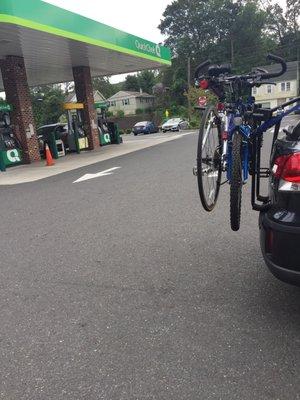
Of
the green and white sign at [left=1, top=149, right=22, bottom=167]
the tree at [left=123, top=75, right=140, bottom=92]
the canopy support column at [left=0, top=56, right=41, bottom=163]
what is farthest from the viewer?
the tree at [left=123, top=75, right=140, bottom=92]

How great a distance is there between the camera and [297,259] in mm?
2463

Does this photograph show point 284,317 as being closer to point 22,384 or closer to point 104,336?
point 104,336

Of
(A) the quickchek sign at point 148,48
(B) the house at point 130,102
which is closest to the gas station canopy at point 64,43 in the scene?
(A) the quickchek sign at point 148,48

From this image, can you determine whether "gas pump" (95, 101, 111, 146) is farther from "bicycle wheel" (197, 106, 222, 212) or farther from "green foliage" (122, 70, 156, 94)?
"green foliage" (122, 70, 156, 94)

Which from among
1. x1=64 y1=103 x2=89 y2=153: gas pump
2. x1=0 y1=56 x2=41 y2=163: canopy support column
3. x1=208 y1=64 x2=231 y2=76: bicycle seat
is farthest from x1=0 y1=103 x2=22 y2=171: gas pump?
x1=208 y1=64 x2=231 y2=76: bicycle seat

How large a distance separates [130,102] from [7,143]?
53492 millimetres

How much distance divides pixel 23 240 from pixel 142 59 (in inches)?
595

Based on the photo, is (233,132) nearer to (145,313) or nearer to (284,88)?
(145,313)

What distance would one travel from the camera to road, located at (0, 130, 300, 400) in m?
2.40

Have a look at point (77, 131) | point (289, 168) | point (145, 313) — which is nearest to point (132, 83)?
point (77, 131)

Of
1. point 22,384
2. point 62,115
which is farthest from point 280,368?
point 62,115

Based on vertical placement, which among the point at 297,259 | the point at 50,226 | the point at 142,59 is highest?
the point at 142,59

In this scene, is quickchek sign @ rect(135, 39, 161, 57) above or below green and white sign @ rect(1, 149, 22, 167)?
above

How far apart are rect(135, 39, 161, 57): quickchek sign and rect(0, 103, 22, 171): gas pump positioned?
6136 millimetres
